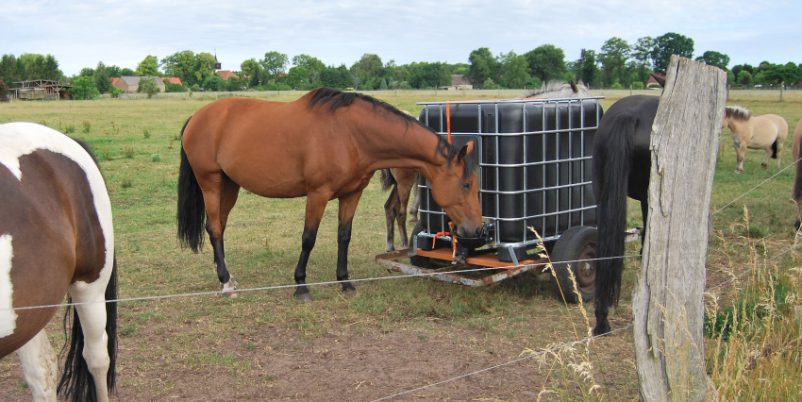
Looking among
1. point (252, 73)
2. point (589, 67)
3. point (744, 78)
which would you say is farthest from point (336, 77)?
point (744, 78)

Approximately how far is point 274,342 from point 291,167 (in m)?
1.83

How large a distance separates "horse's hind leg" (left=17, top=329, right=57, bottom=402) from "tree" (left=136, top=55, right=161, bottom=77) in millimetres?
131903

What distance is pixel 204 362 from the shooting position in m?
4.90

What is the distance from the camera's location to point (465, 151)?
5977 mm

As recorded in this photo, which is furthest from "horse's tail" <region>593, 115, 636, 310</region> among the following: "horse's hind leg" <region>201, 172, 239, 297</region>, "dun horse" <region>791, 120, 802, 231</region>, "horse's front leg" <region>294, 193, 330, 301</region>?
"dun horse" <region>791, 120, 802, 231</region>

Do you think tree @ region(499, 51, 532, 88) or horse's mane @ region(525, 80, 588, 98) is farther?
tree @ region(499, 51, 532, 88)

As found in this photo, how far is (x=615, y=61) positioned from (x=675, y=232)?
67592 mm

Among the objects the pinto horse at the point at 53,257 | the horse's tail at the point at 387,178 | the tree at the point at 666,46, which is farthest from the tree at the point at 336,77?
the pinto horse at the point at 53,257

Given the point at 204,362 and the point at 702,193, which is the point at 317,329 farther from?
the point at 702,193

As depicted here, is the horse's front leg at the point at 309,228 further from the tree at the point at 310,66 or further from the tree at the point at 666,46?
the tree at the point at 666,46

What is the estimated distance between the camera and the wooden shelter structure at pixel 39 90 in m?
53.9

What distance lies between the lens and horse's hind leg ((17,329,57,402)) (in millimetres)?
3678

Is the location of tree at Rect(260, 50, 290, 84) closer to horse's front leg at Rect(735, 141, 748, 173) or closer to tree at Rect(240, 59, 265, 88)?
tree at Rect(240, 59, 265, 88)

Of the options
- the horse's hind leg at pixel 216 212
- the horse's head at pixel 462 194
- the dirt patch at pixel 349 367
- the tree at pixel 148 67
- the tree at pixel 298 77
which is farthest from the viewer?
the tree at pixel 148 67
